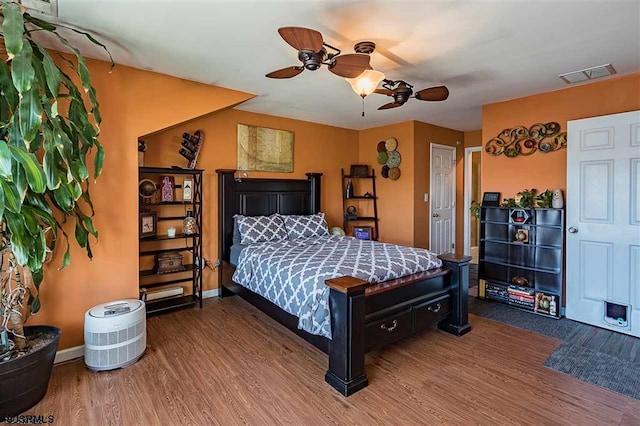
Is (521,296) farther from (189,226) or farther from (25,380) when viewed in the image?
(25,380)

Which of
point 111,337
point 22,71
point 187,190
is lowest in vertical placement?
point 111,337

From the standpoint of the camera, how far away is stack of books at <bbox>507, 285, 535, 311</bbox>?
364 cm

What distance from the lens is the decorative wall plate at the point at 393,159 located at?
5.20 m

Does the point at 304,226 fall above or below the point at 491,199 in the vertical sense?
below

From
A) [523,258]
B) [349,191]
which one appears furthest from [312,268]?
[349,191]

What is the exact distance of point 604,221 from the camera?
316 cm

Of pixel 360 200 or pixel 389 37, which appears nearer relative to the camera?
pixel 389 37

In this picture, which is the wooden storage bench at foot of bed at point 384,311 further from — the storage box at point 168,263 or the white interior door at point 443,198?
the white interior door at point 443,198

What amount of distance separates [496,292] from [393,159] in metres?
2.42

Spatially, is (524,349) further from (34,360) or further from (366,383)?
(34,360)

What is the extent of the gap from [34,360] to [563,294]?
4622 millimetres

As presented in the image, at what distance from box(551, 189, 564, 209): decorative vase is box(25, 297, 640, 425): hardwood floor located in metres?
1.39

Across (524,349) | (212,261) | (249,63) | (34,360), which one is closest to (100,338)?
(34,360)

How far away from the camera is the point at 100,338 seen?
2.39 metres
